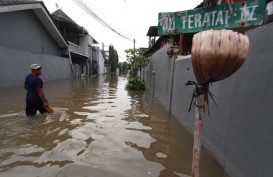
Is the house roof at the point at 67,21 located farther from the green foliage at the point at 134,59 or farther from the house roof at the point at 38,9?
the green foliage at the point at 134,59

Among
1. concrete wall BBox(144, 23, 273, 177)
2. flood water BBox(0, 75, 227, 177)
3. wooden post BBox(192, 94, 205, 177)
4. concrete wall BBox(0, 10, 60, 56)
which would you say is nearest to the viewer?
wooden post BBox(192, 94, 205, 177)

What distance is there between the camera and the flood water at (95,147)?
364 cm

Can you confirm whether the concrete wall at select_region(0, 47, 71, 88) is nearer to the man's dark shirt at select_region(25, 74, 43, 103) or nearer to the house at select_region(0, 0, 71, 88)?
the house at select_region(0, 0, 71, 88)

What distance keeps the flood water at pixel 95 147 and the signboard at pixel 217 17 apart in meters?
2.22

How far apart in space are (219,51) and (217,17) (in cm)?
81

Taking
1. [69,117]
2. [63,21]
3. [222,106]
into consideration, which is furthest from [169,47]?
[63,21]

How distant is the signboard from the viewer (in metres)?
2.32

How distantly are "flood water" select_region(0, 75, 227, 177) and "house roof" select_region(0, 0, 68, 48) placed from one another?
29.0 ft

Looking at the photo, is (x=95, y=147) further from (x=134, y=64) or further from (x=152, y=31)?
(x=152, y=31)

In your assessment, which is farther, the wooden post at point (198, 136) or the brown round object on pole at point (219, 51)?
the wooden post at point (198, 136)

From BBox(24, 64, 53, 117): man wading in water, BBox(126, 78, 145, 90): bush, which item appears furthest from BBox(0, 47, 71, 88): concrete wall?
BBox(24, 64, 53, 117): man wading in water

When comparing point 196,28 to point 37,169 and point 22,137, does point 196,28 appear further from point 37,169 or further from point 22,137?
point 22,137

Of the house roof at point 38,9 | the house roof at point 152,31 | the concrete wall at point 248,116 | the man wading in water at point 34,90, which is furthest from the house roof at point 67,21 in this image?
the concrete wall at point 248,116

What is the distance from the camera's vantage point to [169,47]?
28.6ft
